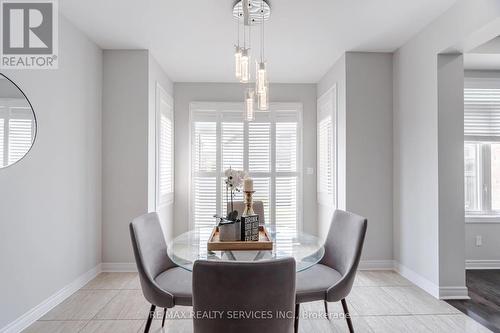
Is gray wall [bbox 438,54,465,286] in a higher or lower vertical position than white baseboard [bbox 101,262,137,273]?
higher

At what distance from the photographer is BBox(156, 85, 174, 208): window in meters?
3.89

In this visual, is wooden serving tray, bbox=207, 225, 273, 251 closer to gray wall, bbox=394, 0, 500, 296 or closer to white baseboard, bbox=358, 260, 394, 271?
gray wall, bbox=394, 0, 500, 296

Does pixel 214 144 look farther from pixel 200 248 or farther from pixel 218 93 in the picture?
pixel 200 248

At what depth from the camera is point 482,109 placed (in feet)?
12.4

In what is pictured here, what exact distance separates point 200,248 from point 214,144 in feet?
9.56

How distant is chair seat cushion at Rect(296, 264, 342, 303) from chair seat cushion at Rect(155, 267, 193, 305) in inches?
26.9

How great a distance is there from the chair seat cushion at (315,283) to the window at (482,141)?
8.88 ft

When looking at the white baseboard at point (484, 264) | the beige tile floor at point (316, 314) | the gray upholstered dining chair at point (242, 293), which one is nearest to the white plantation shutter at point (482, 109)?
the white baseboard at point (484, 264)

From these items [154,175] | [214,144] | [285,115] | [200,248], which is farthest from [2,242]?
[285,115]

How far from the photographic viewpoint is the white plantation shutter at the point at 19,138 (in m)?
2.14

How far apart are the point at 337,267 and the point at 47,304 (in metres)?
2.46

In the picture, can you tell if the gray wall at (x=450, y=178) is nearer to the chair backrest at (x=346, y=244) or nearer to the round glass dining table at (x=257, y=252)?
the chair backrest at (x=346, y=244)
